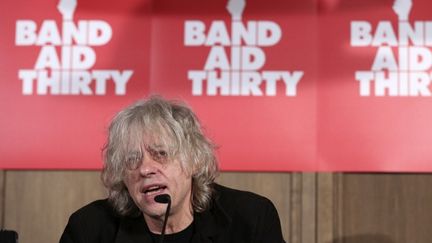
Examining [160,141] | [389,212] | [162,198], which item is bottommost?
[389,212]

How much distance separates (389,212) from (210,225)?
107 centimetres

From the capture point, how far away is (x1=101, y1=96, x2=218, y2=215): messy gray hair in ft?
7.03

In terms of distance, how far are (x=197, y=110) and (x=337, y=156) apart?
0.58 m

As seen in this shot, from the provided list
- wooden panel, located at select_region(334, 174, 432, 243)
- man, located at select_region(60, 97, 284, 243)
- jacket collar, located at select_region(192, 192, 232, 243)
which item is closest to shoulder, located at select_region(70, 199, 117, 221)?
man, located at select_region(60, 97, 284, 243)

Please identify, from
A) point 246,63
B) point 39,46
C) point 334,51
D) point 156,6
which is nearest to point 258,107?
point 246,63

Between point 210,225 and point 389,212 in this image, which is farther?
point 389,212

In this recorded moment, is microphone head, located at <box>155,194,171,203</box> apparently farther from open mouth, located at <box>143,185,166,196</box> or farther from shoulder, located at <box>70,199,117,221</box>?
shoulder, located at <box>70,199,117,221</box>

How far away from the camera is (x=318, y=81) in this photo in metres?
3.06

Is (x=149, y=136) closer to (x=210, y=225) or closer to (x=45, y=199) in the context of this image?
(x=210, y=225)

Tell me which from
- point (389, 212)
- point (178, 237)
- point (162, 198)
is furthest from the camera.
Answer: point (389, 212)

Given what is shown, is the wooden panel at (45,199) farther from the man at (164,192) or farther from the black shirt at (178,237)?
the black shirt at (178,237)

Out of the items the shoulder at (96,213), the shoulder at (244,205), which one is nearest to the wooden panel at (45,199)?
the shoulder at (96,213)

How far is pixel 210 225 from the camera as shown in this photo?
2293 millimetres

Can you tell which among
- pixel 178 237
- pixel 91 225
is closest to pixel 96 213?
pixel 91 225
